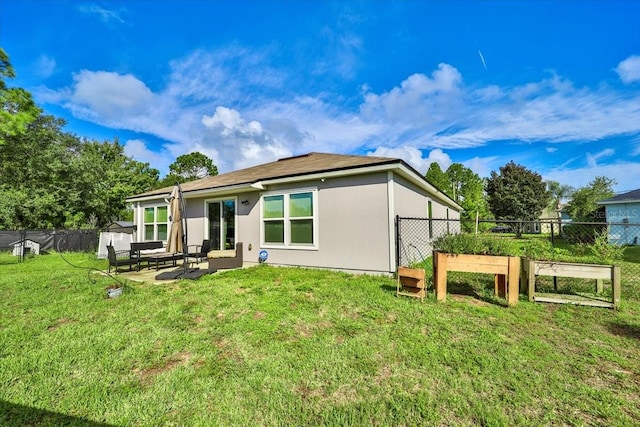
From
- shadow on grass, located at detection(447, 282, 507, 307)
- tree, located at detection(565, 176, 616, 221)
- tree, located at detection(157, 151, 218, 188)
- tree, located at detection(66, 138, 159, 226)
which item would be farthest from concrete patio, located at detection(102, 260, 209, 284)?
tree, located at detection(565, 176, 616, 221)

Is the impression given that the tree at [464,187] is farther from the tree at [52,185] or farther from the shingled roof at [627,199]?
the tree at [52,185]

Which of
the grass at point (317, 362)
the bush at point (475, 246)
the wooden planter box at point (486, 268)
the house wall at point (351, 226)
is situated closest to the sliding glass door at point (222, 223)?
the house wall at point (351, 226)

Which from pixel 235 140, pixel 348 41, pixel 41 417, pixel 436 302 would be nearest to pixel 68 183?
pixel 235 140

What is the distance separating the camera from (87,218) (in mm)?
21906

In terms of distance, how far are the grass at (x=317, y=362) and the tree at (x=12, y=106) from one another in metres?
10.4

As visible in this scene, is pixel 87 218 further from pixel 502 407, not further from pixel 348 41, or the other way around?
pixel 502 407

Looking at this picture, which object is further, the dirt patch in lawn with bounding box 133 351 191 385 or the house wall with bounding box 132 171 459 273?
the house wall with bounding box 132 171 459 273

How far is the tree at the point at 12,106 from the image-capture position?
10789 mm

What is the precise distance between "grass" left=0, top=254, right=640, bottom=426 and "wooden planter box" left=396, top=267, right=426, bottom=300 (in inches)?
8.5

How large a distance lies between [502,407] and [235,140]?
3643 cm

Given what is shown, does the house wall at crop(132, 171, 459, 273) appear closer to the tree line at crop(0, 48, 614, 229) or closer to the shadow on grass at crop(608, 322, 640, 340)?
the shadow on grass at crop(608, 322, 640, 340)

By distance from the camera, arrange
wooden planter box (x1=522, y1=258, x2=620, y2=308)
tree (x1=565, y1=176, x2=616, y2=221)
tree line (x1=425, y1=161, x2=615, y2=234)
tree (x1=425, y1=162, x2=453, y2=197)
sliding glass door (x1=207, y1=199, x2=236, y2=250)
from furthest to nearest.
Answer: tree (x1=425, y1=162, x2=453, y2=197) → tree line (x1=425, y1=161, x2=615, y2=234) → tree (x1=565, y1=176, x2=616, y2=221) → sliding glass door (x1=207, y1=199, x2=236, y2=250) → wooden planter box (x1=522, y1=258, x2=620, y2=308)

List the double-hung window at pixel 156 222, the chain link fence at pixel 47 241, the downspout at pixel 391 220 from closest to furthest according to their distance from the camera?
the downspout at pixel 391 220, the double-hung window at pixel 156 222, the chain link fence at pixel 47 241

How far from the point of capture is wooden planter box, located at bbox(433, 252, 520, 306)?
4535 millimetres
